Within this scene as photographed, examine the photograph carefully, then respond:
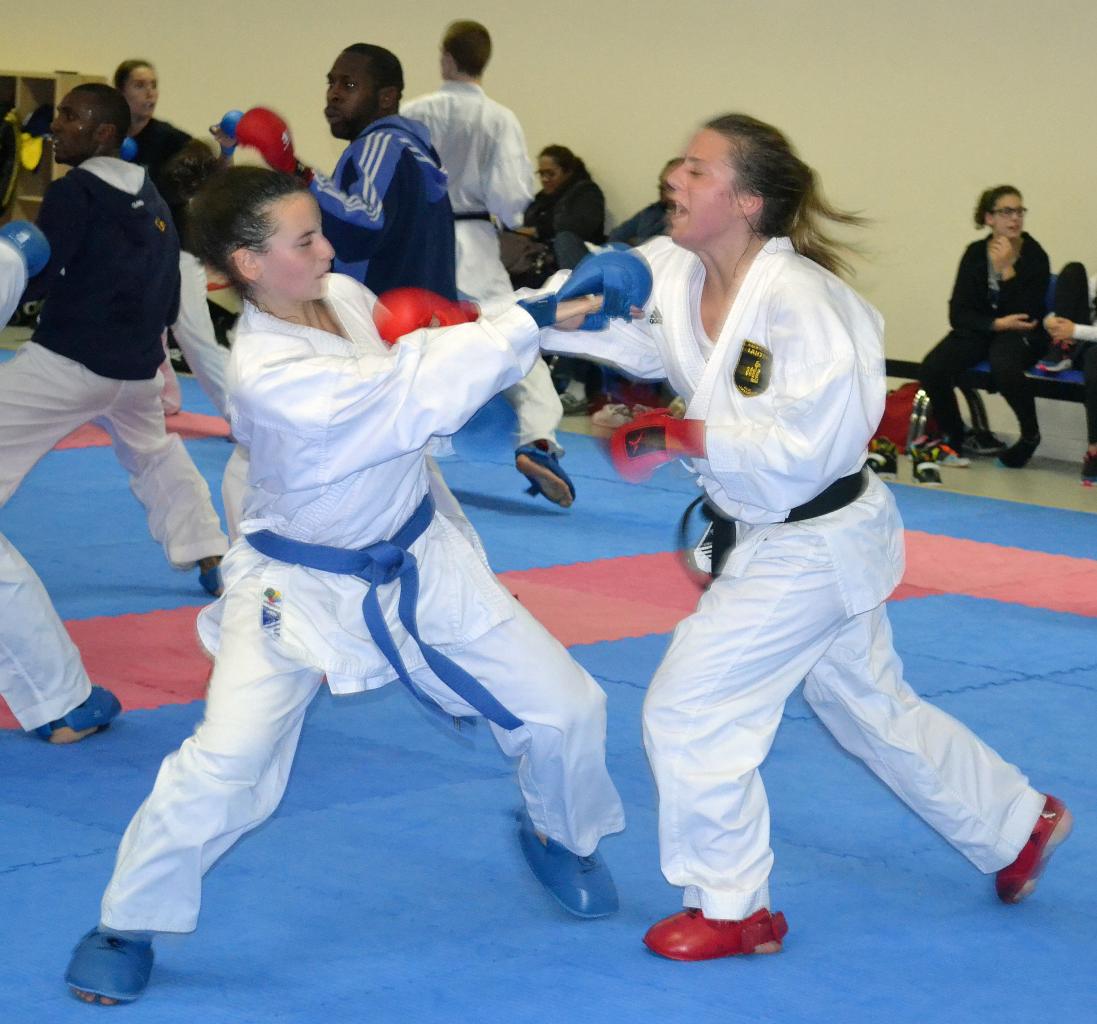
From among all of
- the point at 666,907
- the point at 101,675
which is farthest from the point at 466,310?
the point at 101,675

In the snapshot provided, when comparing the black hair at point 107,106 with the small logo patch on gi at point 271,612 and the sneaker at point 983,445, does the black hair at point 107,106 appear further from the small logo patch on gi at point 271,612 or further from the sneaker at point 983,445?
the sneaker at point 983,445

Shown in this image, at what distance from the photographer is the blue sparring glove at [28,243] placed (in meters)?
3.51

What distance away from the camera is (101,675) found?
4.34 meters

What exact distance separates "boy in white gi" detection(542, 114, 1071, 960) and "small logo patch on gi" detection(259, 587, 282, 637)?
614 millimetres

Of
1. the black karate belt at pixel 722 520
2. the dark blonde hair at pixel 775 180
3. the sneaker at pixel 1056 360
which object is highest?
the dark blonde hair at pixel 775 180

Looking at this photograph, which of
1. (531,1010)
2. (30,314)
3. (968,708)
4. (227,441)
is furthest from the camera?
(30,314)

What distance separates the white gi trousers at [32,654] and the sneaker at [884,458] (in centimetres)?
499


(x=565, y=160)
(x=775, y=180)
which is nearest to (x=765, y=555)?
(x=775, y=180)

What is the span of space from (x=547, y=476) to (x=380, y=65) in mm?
1946

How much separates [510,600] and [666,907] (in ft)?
2.18

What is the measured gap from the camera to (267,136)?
409 cm

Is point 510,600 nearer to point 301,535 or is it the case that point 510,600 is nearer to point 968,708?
point 301,535

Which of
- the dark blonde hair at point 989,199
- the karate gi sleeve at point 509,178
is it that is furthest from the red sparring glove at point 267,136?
the dark blonde hair at point 989,199

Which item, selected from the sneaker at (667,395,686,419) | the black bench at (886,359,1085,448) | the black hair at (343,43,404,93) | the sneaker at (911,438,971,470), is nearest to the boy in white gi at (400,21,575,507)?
the black hair at (343,43,404,93)
